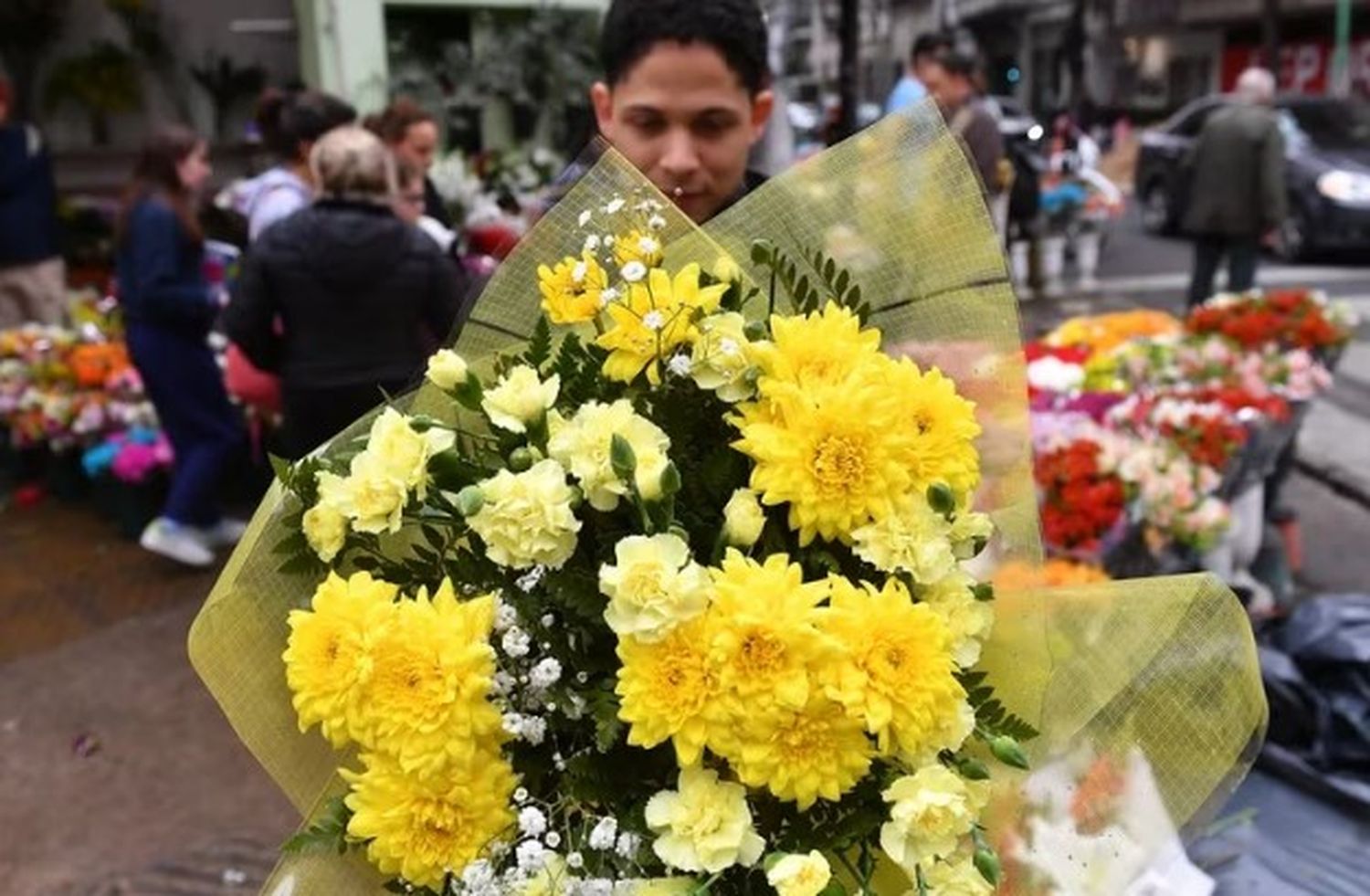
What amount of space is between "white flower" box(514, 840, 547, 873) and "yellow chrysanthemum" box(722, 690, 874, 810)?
0.60ft

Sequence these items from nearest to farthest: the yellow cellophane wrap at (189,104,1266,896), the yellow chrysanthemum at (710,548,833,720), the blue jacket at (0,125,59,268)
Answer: the yellow chrysanthemum at (710,548,833,720)
the yellow cellophane wrap at (189,104,1266,896)
the blue jacket at (0,125,59,268)

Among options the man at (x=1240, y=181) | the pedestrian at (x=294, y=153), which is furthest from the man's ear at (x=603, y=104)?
the man at (x=1240, y=181)

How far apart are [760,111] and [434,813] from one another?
52.7 inches

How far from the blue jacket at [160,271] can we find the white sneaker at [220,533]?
842 mm

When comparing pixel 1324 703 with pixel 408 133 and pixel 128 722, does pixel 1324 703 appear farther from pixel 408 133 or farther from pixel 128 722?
pixel 408 133

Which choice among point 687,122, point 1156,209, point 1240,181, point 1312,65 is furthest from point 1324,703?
point 1312,65

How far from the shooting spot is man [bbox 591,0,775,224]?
2053 mm

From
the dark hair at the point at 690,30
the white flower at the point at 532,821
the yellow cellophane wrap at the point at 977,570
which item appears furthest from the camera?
the dark hair at the point at 690,30

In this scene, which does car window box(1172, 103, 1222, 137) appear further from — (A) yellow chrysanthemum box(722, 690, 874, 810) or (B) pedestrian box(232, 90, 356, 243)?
(A) yellow chrysanthemum box(722, 690, 874, 810)

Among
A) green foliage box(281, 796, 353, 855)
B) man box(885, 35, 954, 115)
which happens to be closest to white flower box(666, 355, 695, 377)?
green foliage box(281, 796, 353, 855)

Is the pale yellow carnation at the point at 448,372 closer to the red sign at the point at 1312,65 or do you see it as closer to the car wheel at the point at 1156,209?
the car wheel at the point at 1156,209

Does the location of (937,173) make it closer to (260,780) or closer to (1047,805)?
(1047,805)

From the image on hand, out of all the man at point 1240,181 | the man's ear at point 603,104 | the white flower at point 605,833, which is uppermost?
the man's ear at point 603,104

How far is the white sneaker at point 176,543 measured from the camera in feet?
18.9
